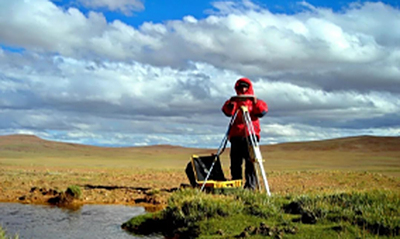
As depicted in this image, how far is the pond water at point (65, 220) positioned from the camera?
1008 centimetres

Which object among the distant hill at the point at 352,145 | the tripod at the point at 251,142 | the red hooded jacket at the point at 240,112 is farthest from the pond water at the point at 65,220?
the distant hill at the point at 352,145

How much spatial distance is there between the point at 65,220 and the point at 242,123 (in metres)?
5.40

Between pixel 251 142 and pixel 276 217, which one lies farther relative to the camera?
pixel 251 142

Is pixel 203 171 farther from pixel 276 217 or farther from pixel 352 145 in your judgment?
pixel 352 145

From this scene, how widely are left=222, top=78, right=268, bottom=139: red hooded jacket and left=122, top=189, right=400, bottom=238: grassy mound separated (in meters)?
2.57

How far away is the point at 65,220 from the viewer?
1163 centimetres

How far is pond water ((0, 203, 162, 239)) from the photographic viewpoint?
33.1ft

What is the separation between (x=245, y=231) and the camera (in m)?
8.48

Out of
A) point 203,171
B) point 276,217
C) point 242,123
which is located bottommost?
point 276,217

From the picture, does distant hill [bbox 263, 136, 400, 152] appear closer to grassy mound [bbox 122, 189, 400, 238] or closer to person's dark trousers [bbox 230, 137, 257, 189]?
person's dark trousers [bbox 230, 137, 257, 189]

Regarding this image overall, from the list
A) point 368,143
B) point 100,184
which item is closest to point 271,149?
point 368,143

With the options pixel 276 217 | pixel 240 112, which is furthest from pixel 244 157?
pixel 276 217

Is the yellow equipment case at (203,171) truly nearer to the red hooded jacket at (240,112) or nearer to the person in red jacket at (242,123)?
the person in red jacket at (242,123)

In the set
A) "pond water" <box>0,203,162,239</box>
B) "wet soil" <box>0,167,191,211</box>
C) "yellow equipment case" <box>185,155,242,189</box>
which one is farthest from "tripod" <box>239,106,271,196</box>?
"pond water" <box>0,203,162,239</box>
